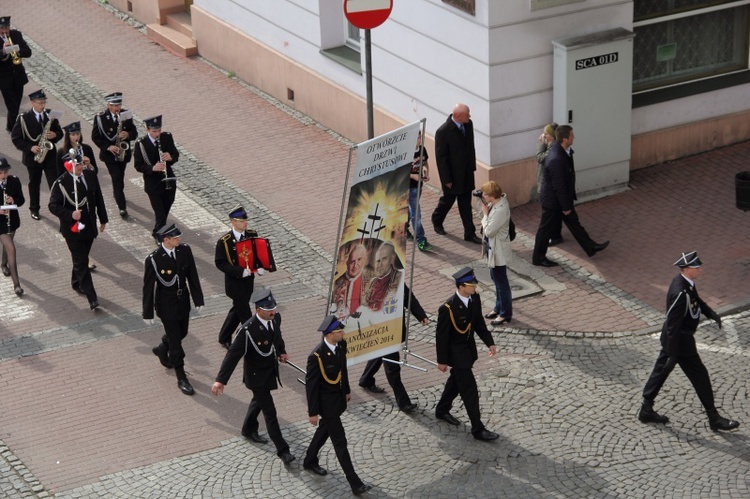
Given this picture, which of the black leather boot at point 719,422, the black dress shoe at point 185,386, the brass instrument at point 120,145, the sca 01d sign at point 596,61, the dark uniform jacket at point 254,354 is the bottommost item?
the black dress shoe at point 185,386

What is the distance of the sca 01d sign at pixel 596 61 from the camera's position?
16.1 m

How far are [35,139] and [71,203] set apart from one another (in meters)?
2.93

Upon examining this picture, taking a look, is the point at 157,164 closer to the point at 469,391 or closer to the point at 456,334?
the point at 456,334

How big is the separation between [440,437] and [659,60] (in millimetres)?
7836

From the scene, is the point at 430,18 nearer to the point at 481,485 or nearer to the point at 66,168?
the point at 66,168

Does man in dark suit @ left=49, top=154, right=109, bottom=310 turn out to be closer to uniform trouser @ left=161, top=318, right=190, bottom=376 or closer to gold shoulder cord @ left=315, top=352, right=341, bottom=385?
uniform trouser @ left=161, top=318, right=190, bottom=376

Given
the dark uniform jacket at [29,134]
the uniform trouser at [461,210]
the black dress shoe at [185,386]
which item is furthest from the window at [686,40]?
the dark uniform jacket at [29,134]

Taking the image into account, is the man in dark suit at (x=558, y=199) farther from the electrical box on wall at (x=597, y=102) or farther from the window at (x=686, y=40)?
the window at (x=686, y=40)

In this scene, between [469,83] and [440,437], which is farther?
[469,83]

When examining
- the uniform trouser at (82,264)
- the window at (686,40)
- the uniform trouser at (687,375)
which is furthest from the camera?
the window at (686,40)

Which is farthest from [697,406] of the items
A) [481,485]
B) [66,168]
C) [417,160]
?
[66,168]

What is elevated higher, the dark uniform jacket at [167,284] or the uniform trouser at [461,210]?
the dark uniform jacket at [167,284]

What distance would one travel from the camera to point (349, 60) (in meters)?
19.3

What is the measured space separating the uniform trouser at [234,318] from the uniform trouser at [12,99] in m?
8.00
